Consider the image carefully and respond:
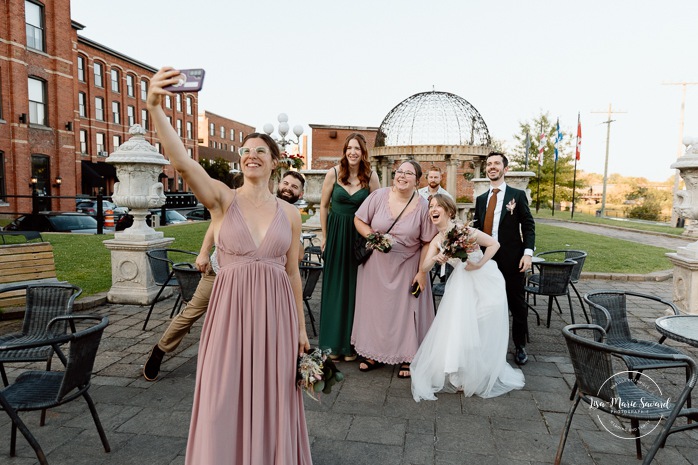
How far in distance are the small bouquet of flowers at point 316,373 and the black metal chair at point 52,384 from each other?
49.6 inches

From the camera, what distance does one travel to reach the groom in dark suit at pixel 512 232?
461 cm

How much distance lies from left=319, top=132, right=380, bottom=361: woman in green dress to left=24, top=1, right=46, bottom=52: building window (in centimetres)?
2631

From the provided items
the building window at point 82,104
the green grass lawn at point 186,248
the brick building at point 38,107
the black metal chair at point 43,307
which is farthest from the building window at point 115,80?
the black metal chair at point 43,307

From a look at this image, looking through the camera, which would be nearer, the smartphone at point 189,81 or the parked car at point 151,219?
the smartphone at point 189,81

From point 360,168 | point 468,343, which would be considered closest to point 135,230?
point 360,168

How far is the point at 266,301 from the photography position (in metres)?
2.26

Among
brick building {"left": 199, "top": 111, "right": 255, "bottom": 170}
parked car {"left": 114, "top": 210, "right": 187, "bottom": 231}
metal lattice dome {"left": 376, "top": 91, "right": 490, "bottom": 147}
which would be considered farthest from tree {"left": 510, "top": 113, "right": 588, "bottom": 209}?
brick building {"left": 199, "top": 111, "right": 255, "bottom": 170}

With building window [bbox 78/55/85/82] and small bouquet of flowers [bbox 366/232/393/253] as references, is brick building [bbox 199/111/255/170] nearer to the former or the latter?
building window [bbox 78/55/85/82]

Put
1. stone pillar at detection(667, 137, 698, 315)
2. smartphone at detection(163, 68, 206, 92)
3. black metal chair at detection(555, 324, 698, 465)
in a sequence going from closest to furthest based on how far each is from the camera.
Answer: smartphone at detection(163, 68, 206, 92), black metal chair at detection(555, 324, 698, 465), stone pillar at detection(667, 137, 698, 315)

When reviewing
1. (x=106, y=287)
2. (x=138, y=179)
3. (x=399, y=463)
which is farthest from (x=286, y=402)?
(x=106, y=287)

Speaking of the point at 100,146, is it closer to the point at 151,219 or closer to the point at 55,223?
the point at 151,219

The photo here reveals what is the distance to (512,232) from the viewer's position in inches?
182

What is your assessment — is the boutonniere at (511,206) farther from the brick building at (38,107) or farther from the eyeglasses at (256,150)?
the brick building at (38,107)

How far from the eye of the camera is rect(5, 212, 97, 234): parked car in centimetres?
1398
